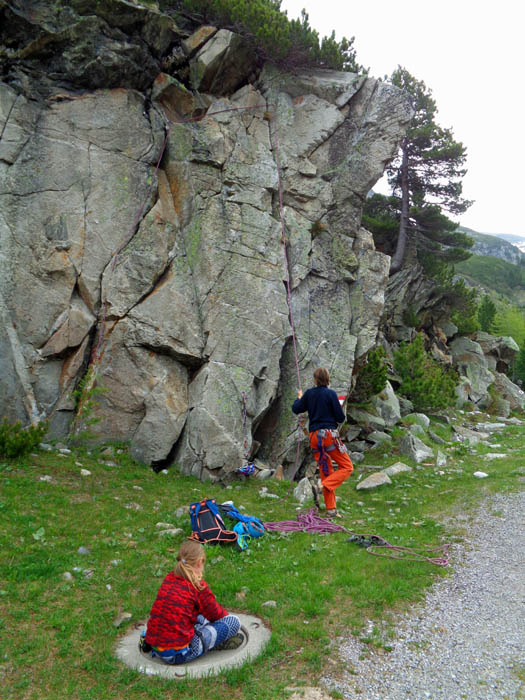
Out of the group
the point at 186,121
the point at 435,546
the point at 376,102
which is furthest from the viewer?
the point at 376,102

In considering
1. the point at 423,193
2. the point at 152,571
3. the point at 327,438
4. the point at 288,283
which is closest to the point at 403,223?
the point at 423,193

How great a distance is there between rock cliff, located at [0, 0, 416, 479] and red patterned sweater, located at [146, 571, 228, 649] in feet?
26.4

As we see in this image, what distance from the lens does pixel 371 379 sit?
21500 millimetres

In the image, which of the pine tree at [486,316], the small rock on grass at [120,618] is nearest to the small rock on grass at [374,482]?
the small rock on grass at [120,618]

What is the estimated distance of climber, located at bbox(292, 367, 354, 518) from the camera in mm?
10578

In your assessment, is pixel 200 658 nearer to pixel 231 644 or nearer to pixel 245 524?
pixel 231 644

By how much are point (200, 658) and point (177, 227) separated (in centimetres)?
1332

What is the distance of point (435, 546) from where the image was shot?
873 cm

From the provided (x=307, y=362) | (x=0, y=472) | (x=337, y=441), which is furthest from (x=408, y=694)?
(x=307, y=362)

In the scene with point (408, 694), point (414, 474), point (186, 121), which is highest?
point (186, 121)

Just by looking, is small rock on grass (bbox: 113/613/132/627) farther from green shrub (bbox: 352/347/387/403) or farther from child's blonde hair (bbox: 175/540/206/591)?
green shrub (bbox: 352/347/387/403)

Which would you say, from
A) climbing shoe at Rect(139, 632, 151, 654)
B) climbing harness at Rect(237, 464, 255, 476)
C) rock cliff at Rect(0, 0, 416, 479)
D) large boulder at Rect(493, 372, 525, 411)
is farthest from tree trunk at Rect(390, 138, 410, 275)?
climbing shoe at Rect(139, 632, 151, 654)

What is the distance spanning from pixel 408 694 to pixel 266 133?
17.8 meters

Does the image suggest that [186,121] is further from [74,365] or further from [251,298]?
[74,365]
